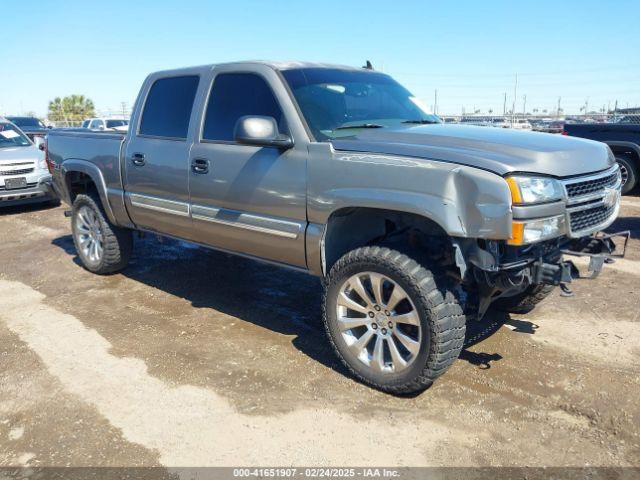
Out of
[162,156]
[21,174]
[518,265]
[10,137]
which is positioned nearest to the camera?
[518,265]

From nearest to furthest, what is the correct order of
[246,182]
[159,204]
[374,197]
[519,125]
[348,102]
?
[374,197] → [246,182] → [348,102] → [159,204] → [519,125]

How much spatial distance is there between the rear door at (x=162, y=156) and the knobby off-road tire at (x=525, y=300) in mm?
2713

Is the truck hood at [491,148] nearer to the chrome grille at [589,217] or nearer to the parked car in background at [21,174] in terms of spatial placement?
the chrome grille at [589,217]

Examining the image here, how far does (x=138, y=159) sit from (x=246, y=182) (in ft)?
4.79

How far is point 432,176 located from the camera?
2.91m

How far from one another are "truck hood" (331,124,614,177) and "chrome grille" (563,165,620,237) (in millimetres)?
65

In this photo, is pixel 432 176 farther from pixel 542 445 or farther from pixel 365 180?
pixel 542 445

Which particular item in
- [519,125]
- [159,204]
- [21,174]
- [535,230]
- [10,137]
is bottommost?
[519,125]

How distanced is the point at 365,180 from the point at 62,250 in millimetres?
5358

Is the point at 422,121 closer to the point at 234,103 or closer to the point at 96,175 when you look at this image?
the point at 234,103

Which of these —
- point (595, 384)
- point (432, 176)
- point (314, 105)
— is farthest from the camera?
point (314, 105)

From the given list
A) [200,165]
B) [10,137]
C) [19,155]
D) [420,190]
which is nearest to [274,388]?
[420,190]

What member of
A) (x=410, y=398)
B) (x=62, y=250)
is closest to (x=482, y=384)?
(x=410, y=398)

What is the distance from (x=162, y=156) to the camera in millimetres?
4512
